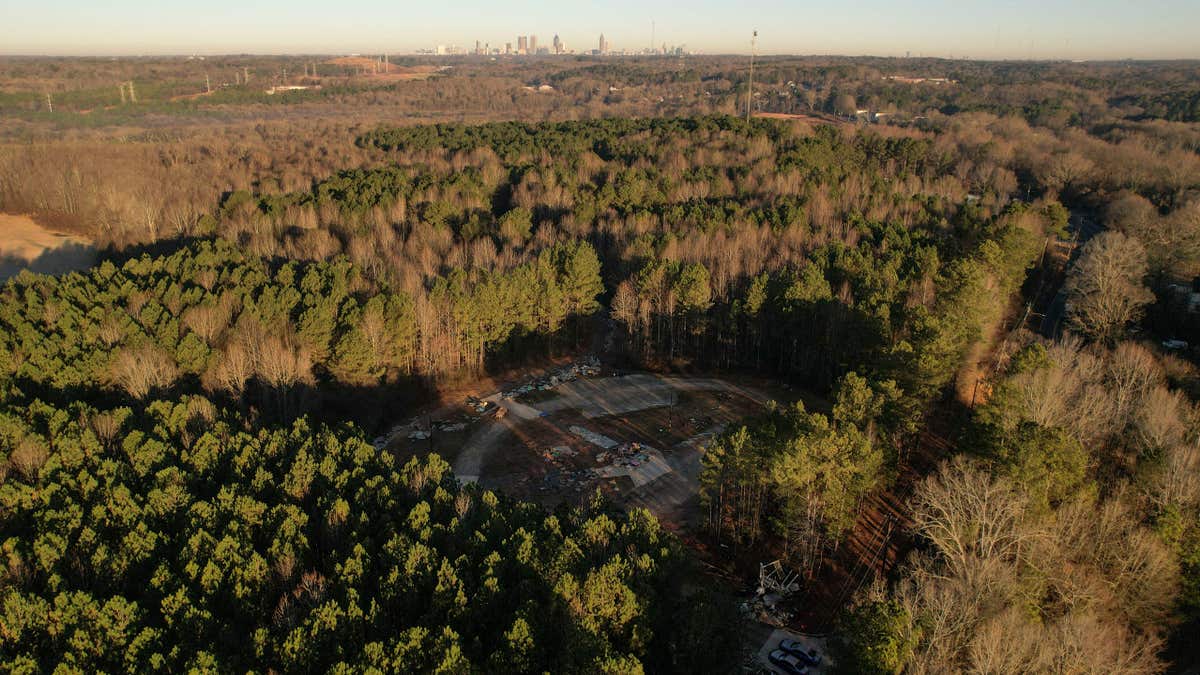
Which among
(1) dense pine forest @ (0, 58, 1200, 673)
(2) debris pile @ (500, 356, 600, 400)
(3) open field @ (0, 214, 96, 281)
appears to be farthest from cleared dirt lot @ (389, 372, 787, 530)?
(3) open field @ (0, 214, 96, 281)

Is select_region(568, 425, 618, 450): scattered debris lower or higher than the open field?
lower

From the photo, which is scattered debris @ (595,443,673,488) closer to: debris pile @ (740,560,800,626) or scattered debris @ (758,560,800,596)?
debris pile @ (740,560,800,626)

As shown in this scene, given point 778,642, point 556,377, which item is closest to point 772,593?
point 778,642

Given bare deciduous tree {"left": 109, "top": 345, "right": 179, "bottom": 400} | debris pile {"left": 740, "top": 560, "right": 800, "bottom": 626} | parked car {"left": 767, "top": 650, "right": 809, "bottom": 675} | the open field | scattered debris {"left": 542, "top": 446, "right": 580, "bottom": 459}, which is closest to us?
parked car {"left": 767, "top": 650, "right": 809, "bottom": 675}

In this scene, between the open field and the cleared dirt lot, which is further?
the open field

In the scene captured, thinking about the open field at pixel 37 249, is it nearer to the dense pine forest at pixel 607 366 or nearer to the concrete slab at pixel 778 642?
the dense pine forest at pixel 607 366

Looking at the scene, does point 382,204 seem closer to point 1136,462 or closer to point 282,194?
point 282,194
